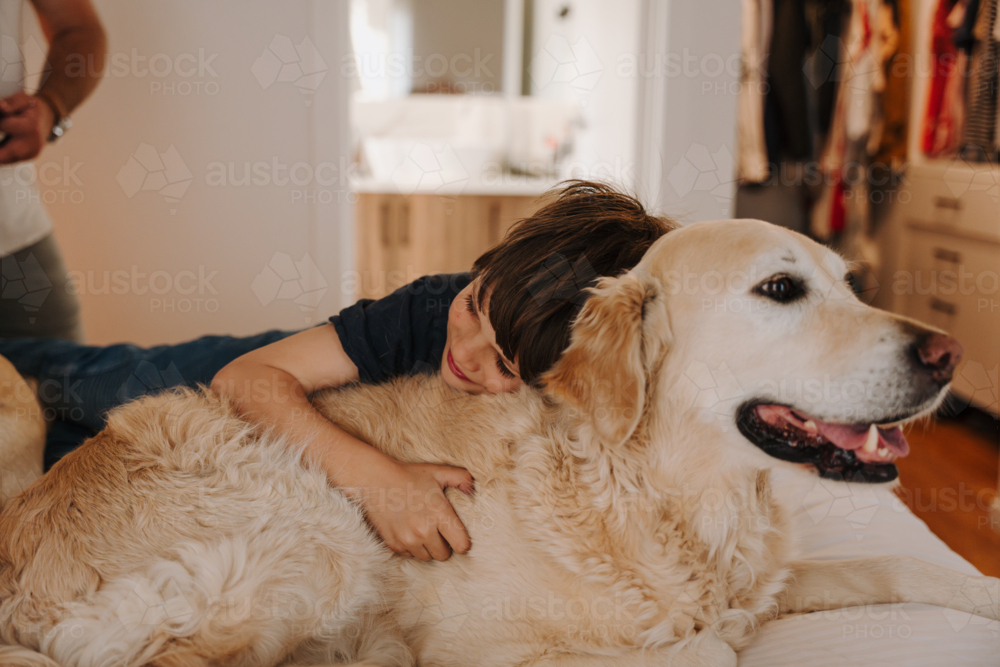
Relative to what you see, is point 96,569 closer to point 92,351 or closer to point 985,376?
point 92,351

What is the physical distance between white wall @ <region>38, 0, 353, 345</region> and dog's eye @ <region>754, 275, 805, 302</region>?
7.10ft

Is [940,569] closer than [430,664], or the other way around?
[430,664]

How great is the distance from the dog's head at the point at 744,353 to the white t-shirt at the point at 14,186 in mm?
1707

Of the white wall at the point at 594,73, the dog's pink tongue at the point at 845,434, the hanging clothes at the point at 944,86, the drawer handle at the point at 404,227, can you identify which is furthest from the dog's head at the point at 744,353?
the hanging clothes at the point at 944,86

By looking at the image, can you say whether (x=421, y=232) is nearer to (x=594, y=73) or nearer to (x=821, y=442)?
(x=594, y=73)

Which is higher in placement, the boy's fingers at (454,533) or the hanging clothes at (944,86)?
the hanging clothes at (944,86)

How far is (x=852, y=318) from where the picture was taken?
3.08 ft

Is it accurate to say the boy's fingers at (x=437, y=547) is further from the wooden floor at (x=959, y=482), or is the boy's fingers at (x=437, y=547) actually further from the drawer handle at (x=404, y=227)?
the drawer handle at (x=404, y=227)

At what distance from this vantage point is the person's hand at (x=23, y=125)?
187 cm

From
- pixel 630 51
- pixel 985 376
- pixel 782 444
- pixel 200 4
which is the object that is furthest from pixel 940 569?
pixel 200 4

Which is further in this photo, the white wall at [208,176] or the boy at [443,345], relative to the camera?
the white wall at [208,176]

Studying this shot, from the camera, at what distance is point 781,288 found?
3.20 ft

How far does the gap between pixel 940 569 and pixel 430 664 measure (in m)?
0.80

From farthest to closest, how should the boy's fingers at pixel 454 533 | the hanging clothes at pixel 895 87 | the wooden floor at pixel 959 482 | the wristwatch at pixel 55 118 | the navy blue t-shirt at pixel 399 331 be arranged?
the hanging clothes at pixel 895 87, the wooden floor at pixel 959 482, the wristwatch at pixel 55 118, the navy blue t-shirt at pixel 399 331, the boy's fingers at pixel 454 533
